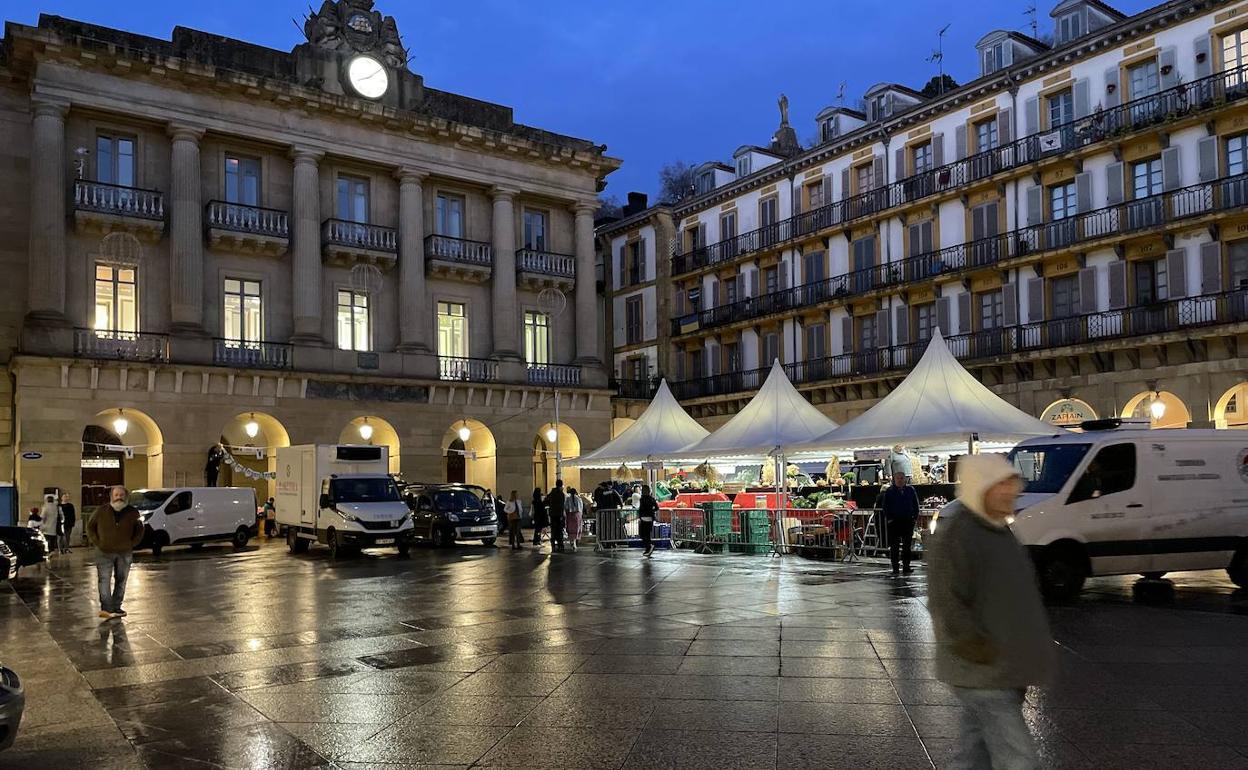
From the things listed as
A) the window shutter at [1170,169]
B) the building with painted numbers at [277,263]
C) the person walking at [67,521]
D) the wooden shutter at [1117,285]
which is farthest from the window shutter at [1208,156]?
the person walking at [67,521]

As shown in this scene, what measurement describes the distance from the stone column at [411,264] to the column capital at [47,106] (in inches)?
436

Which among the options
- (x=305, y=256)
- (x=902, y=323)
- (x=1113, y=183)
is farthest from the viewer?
(x=902, y=323)

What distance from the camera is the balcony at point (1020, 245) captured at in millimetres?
29328

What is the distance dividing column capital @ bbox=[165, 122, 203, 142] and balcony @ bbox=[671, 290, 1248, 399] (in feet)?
75.3

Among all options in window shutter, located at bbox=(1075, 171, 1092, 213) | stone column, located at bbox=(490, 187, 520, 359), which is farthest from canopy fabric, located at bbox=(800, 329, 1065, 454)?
stone column, located at bbox=(490, 187, 520, 359)

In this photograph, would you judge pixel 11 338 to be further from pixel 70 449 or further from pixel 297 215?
pixel 297 215

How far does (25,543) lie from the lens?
21.3 meters

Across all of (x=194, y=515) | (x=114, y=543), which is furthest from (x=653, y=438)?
(x=114, y=543)

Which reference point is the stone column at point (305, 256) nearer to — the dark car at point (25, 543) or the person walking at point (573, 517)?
the person walking at point (573, 517)

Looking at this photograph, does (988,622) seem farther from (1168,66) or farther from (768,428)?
(1168,66)

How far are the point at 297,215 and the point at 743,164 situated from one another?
20.9m

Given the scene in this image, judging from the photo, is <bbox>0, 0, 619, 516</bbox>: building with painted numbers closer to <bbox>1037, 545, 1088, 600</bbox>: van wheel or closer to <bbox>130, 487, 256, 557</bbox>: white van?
<bbox>130, 487, 256, 557</bbox>: white van

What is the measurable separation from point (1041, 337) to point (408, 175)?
22.2m

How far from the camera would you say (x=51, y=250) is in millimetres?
31797
